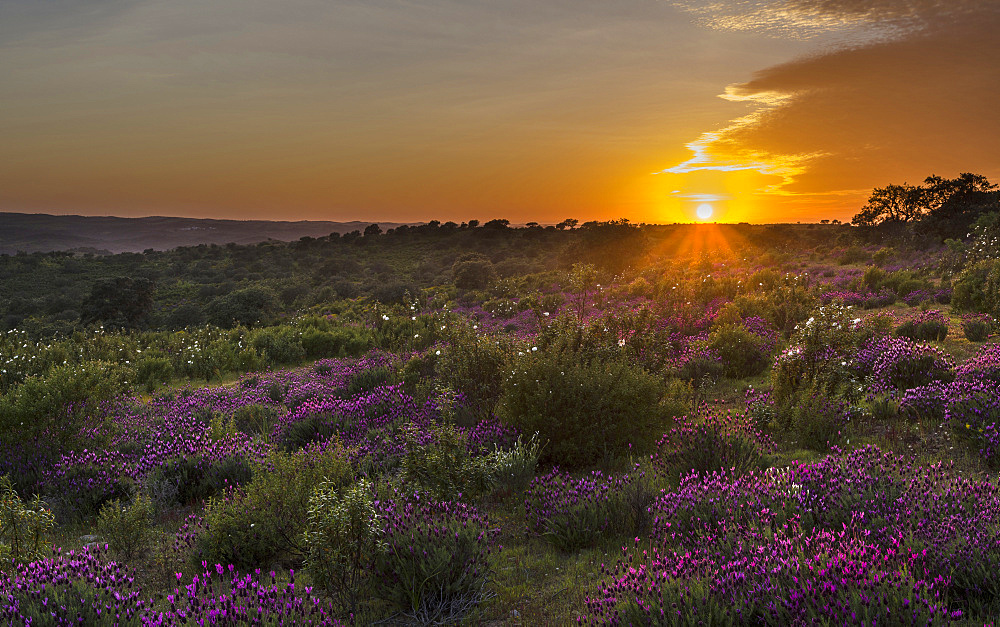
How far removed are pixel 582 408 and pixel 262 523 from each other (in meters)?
3.57

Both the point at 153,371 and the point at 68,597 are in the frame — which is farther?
the point at 153,371

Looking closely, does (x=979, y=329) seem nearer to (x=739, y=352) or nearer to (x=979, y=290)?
(x=979, y=290)

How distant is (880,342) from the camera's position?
9180mm

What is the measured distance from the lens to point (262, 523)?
479 centimetres

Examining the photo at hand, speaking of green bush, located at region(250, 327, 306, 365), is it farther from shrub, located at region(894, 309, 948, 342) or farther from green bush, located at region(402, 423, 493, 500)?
shrub, located at region(894, 309, 948, 342)

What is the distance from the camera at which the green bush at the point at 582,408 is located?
253 inches

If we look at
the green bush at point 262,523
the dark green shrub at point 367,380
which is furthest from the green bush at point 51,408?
the green bush at point 262,523

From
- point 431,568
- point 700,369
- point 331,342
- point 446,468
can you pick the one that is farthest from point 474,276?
point 431,568

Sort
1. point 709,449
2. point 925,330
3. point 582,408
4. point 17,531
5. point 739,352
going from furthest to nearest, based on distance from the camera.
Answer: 1. point 925,330
2. point 739,352
3. point 582,408
4. point 709,449
5. point 17,531

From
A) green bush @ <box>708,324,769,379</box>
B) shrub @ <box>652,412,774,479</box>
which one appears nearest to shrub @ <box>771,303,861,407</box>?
shrub @ <box>652,412,774,479</box>

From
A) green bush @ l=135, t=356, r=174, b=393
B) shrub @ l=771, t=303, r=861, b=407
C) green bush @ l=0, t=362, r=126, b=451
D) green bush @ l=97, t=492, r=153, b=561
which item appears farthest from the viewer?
green bush @ l=135, t=356, r=174, b=393

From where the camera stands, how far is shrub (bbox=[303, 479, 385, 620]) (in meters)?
3.96

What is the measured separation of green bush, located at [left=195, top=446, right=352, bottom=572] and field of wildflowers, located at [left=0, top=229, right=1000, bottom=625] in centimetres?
3

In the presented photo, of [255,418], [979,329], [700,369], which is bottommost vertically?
[255,418]
